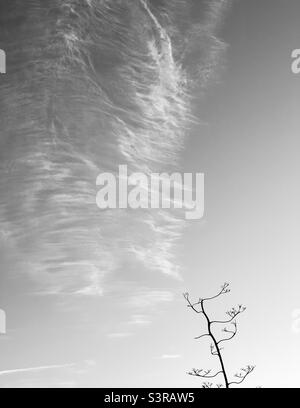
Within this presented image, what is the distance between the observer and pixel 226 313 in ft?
48.9

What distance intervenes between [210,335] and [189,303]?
4.61 feet
